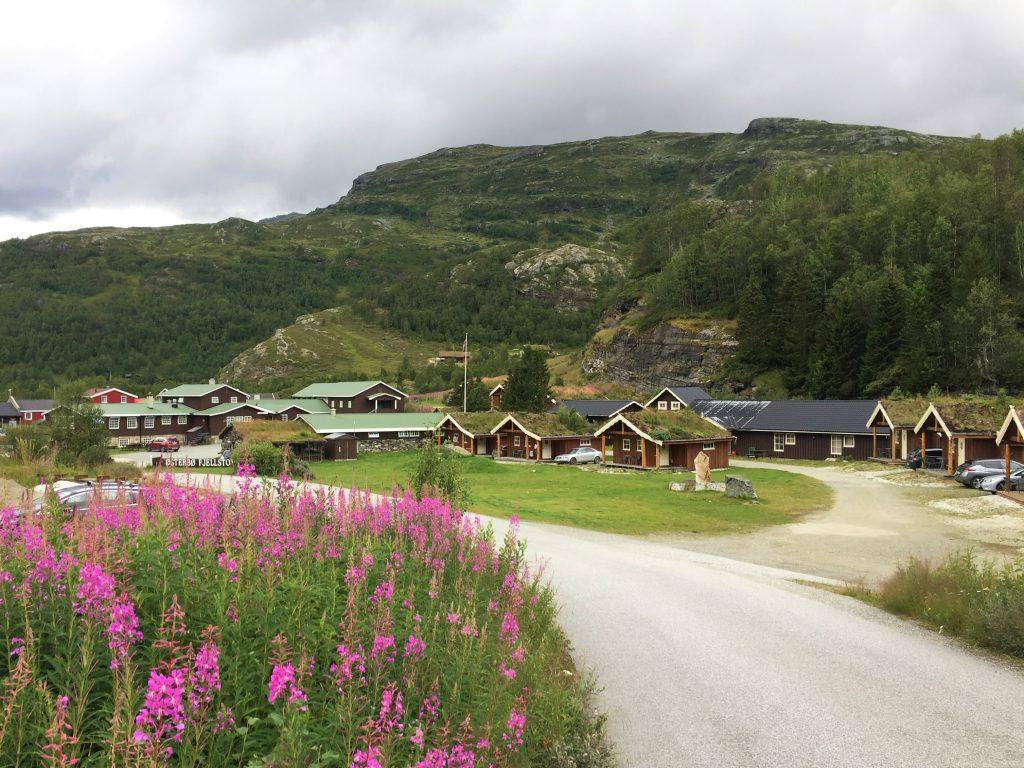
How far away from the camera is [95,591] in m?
4.62

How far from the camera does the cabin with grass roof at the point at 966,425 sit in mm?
44625

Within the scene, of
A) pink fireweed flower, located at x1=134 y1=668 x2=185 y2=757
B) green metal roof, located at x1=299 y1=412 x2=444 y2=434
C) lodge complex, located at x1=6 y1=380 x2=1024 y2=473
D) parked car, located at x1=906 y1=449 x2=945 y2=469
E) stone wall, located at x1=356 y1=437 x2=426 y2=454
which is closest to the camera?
pink fireweed flower, located at x1=134 y1=668 x2=185 y2=757

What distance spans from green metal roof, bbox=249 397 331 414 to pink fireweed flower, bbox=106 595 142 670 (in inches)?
3126

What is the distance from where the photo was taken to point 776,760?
688 centimetres

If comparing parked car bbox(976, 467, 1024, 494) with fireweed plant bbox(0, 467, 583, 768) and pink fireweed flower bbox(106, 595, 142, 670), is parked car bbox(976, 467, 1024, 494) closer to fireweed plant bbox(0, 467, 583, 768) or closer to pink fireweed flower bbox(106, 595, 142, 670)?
fireweed plant bbox(0, 467, 583, 768)

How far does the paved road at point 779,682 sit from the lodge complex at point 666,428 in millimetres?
25250

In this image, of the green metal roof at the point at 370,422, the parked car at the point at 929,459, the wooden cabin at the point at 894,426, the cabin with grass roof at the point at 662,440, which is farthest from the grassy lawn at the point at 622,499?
the green metal roof at the point at 370,422

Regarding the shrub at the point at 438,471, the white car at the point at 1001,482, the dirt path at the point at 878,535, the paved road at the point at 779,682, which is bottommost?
the dirt path at the point at 878,535

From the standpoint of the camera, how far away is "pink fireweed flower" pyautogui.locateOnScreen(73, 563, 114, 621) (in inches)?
179

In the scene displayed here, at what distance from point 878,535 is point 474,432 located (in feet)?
132

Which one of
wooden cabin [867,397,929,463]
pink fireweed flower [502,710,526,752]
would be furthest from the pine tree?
pink fireweed flower [502,710,526,752]

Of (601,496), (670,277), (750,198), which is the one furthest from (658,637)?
(750,198)

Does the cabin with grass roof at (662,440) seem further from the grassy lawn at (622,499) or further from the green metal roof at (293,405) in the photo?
the green metal roof at (293,405)

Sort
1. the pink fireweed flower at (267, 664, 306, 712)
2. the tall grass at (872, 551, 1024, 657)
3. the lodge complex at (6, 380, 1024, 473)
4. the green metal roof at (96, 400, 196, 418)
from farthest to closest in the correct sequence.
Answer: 1. the green metal roof at (96, 400, 196, 418)
2. the lodge complex at (6, 380, 1024, 473)
3. the tall grass at (872, 551, 1024, 657)
4. the pink fireweed flower at (267, 664, 306, 712)
